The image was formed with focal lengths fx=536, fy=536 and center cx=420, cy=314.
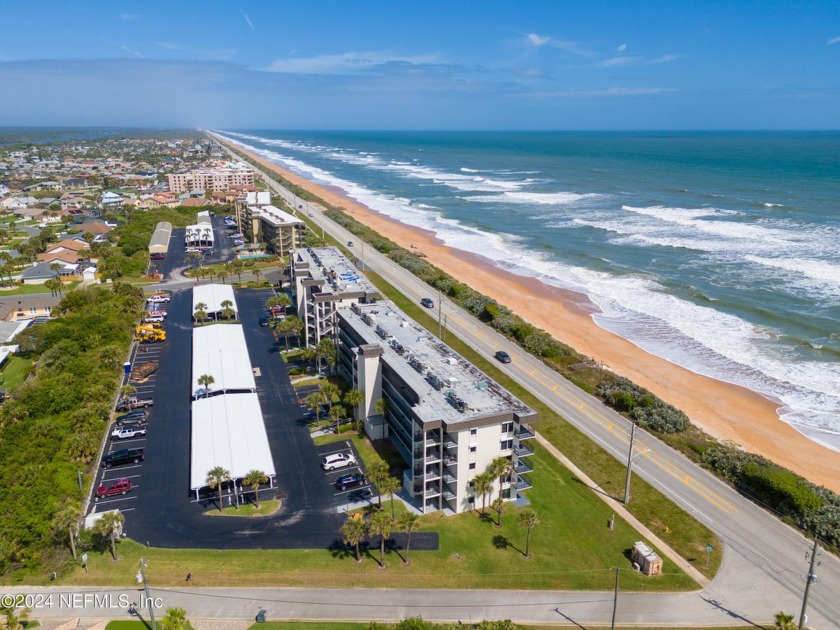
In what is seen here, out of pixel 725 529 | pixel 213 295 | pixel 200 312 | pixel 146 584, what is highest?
pixel 213 295

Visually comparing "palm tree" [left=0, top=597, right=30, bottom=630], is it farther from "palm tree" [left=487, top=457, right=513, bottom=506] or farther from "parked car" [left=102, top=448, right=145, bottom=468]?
"palm tree" [left=487, top=457, right=513, bottom=506]

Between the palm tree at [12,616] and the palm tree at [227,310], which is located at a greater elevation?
the palm tree at [227,310]

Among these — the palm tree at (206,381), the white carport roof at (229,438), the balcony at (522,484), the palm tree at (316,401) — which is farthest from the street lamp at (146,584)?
the balcony at (522,484)

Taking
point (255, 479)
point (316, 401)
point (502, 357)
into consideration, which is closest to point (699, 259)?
point (502, 357)

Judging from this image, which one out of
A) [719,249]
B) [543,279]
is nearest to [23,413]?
[543,279]

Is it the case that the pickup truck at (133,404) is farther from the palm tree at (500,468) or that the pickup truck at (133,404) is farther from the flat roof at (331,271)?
the palm tree at (500,468)

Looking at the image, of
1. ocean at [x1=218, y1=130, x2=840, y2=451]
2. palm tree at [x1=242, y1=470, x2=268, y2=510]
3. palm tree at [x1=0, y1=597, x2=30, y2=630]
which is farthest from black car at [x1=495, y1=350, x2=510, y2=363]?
palm tree at [x1=0, y1=597, x2=30, y2=630]

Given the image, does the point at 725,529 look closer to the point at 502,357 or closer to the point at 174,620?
the point at 502,357
